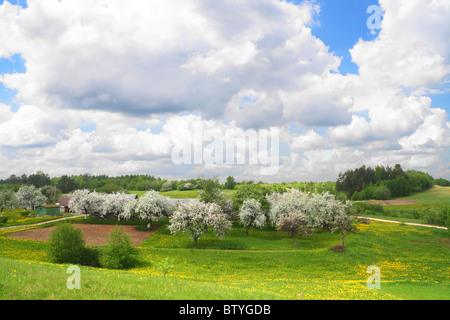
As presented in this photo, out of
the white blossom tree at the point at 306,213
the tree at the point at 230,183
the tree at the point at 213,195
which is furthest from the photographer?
the tree at the point at 230,183

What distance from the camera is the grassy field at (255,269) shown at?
1478cm

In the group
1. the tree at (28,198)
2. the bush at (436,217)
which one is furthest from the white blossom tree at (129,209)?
the bush at (436,217)

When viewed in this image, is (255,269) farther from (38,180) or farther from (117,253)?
(38,180)

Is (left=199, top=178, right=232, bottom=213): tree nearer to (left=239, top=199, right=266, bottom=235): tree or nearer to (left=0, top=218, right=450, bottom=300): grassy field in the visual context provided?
(left=239, top=199, right=266, bottom=235): tree

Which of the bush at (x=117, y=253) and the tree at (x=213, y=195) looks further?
the tree at (x=213, y=195)

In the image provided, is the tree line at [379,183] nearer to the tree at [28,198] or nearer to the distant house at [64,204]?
the distant house at [64,204]

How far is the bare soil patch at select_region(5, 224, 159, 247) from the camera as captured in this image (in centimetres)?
5343

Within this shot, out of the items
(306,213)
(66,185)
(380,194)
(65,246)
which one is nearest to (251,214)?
(306,213)

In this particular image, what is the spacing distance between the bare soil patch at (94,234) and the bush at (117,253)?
12.5 metres

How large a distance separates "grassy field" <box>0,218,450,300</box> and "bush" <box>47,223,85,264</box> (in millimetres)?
3261

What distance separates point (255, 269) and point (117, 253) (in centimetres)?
2103

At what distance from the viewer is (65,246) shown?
40438mm
